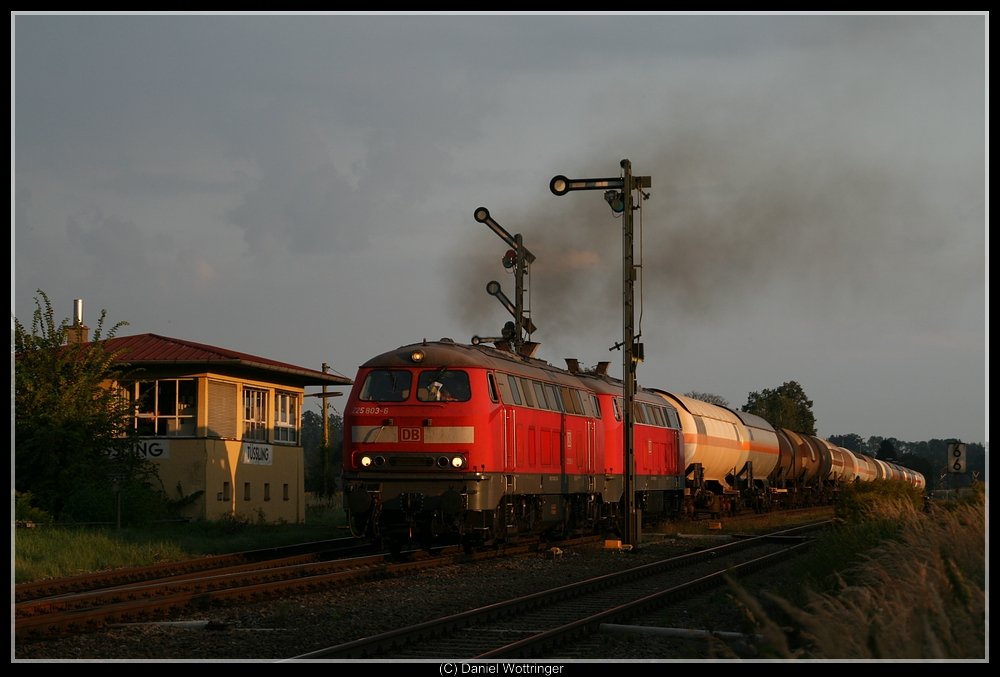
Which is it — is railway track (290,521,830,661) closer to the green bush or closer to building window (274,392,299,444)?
the green bush

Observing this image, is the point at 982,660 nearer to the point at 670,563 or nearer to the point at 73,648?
the point at 73,648

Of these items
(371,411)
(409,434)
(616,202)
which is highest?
(616,202)

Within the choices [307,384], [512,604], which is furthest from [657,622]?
[307,384]

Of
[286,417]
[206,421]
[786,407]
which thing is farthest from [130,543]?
[786,407]

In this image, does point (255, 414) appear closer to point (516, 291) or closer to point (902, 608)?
point (516, 291)

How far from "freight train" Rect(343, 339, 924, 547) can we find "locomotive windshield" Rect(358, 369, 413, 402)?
17 millimetres

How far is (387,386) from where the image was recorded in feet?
64.4

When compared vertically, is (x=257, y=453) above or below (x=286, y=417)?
below

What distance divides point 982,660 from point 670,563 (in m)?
11.3

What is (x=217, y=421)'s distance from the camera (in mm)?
31891

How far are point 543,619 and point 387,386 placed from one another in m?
7.08

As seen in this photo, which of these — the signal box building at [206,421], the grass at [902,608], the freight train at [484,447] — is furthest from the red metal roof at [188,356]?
the grass at [902,608]

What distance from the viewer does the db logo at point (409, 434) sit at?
1923 centimetres

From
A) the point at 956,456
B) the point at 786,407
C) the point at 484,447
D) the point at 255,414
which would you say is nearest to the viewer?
the point at 484,447
